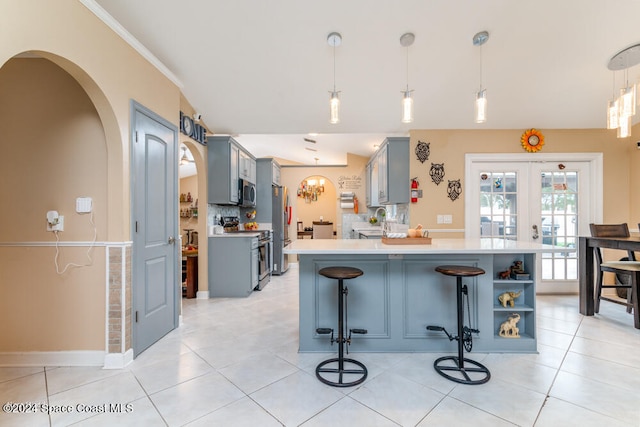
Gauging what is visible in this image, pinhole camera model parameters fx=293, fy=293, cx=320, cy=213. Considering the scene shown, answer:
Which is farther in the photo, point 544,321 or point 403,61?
point 544,321

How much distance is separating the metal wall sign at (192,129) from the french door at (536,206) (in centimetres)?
385

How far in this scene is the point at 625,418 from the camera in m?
1.67

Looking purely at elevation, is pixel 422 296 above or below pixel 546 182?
below

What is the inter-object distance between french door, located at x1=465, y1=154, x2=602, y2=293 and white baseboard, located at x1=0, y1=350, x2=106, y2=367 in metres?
4.47

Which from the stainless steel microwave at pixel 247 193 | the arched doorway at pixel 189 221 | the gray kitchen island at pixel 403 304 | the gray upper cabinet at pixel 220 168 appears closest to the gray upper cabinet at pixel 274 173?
the stainless steel microwave at pixel 247 193

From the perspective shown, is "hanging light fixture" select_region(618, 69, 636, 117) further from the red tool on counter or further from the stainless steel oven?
the stainless steel oven

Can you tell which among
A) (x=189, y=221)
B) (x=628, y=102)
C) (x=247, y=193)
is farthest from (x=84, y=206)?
(x=189, y=221)

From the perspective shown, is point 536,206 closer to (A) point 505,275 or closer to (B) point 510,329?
(A) point 505,275

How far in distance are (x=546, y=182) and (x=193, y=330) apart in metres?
5.08

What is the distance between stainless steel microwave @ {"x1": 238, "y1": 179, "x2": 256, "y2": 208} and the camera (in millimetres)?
4812

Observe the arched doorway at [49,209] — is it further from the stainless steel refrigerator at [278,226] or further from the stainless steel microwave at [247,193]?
the stainless steel refrigerator at [278,226]

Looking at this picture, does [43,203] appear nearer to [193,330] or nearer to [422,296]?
[193,330]

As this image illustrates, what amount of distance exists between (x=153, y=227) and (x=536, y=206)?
196 inches

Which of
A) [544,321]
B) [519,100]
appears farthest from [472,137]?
[544,321]
